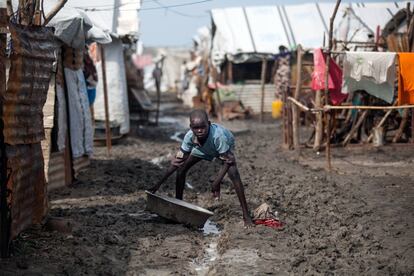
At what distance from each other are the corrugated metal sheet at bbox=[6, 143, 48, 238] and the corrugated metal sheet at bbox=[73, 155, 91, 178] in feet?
11.5

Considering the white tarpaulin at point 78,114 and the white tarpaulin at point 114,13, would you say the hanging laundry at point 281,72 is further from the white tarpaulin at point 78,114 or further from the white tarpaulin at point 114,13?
the white tarpaulin at point 78,114

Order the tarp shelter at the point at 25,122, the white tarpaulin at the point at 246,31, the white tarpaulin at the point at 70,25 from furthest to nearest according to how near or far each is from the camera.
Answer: the white tarpaulin at the point at 246,31, the white tarpaulin at the point at 70,25, the tarp shelter at the point at 25,122

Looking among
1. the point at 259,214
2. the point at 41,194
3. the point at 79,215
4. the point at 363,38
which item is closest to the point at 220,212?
the point at 259,214

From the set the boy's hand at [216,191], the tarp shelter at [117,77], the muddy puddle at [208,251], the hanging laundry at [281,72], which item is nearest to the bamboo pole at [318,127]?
the boy's hand at [216,191]

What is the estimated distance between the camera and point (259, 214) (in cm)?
762

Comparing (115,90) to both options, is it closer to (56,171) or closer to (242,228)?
(56,171)

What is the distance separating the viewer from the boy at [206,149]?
7422 millimetres

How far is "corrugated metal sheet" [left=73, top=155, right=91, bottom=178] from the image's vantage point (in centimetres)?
1079

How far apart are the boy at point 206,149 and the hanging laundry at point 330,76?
4.61 meters

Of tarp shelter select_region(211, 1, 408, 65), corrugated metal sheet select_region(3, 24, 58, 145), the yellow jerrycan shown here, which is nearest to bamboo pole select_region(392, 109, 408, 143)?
corrugated metal sheet select_region(3, 24, 58, 145)

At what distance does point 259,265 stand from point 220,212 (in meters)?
2.37

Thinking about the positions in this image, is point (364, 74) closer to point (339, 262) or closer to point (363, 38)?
point (339, 262)

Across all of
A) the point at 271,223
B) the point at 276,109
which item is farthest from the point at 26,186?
the point at 276,109

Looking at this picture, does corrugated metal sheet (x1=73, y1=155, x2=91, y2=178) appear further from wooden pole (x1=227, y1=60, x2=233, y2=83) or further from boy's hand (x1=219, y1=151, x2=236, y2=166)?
wooden pole (x1=227, y1=60, x2=233, y2=83)
